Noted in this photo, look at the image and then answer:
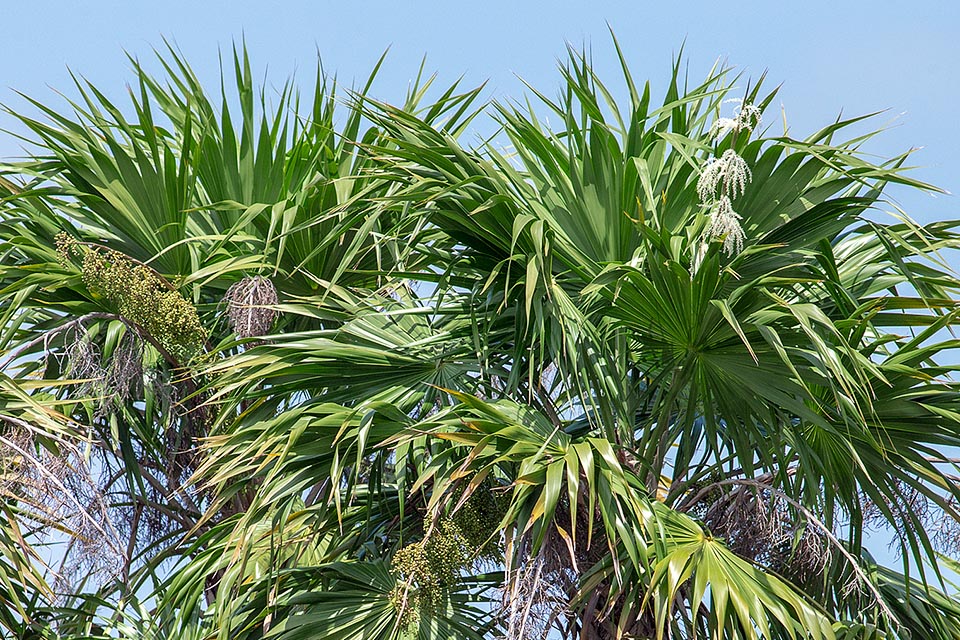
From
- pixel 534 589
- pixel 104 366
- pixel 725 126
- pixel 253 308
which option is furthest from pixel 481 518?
pixel 104 366

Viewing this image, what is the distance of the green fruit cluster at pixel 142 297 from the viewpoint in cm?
520

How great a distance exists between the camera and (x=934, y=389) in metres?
4.95

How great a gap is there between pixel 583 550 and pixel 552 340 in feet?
2.88

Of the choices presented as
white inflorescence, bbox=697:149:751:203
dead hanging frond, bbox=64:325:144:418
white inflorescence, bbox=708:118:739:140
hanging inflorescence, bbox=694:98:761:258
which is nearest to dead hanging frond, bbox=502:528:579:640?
hanging inflorescence, bbox=694:98:761:258

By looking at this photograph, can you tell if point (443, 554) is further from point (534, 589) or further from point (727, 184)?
point (727, 184)

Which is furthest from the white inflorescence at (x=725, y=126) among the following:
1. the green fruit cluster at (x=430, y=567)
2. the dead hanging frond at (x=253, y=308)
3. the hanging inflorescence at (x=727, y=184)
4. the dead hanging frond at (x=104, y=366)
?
the dead hanging frond at (x=104, y=366)

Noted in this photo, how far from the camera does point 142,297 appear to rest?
521 cm

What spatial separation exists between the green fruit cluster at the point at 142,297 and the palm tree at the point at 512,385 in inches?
0.5

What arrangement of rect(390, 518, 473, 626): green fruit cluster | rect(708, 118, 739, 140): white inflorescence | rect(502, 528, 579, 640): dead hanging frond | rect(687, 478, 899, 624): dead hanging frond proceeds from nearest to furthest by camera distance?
rect(502, 528, 579, 640): dead hanging frond
rect(390, 518, 473, 626): green fruit cluster
rect(708, 118, 739, 140): white inflorescence
rect(687, 478, 899, 624): dead hanging frond

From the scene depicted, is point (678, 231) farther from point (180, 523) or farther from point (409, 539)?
point (180, 523)

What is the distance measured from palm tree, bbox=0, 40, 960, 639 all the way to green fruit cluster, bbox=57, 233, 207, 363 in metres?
0.01

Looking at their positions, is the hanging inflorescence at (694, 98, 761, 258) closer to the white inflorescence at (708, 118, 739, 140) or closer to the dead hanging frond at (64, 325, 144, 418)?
the white inflorescence at (708, 118, 739, 140)

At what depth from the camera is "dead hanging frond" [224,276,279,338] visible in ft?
17.3

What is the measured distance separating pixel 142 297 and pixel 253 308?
462 mm
